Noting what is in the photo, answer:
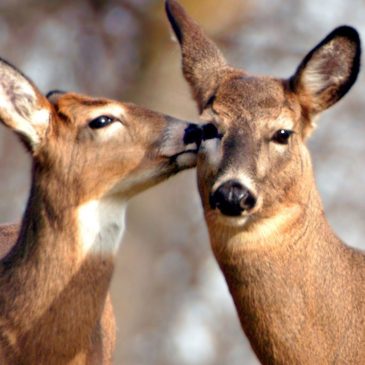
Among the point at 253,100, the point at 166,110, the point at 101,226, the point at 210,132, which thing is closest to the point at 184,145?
the point at 210,132

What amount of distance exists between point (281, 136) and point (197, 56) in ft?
3.76

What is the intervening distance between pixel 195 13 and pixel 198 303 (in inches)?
166

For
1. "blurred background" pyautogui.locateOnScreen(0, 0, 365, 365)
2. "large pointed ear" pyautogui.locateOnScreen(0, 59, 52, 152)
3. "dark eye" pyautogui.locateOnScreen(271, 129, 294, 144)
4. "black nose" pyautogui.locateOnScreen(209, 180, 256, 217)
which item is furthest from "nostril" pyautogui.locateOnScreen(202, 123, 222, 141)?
"blurred background" pyautogui.locateOnScreen(0, 0, 365, 365)

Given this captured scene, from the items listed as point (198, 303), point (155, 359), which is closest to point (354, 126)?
point (198, 303)

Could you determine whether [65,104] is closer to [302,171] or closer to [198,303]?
[302,171]

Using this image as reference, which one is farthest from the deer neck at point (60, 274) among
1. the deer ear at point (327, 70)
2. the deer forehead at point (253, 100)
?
the deer ear at point (327, 70)

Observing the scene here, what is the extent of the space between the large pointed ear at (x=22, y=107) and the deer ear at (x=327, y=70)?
1.50 meters

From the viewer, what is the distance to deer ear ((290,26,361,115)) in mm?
11984

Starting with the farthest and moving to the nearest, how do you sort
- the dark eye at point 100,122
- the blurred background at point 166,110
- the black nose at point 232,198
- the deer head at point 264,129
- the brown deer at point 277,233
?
the blurred background at point 166,110
the dark eye at point 100,122
the brown deer at point 277,233
the deer head at point 264,129
the black nose at point 232,198

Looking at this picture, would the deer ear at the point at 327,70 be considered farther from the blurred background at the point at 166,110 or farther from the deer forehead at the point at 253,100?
the blurred background at the point at 166,110

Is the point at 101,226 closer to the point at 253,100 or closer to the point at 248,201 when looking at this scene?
the point at 248,201

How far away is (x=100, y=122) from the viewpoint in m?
11.9

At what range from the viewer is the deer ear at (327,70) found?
11984 mm

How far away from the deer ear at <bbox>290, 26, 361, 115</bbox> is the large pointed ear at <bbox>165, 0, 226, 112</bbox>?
56cm
